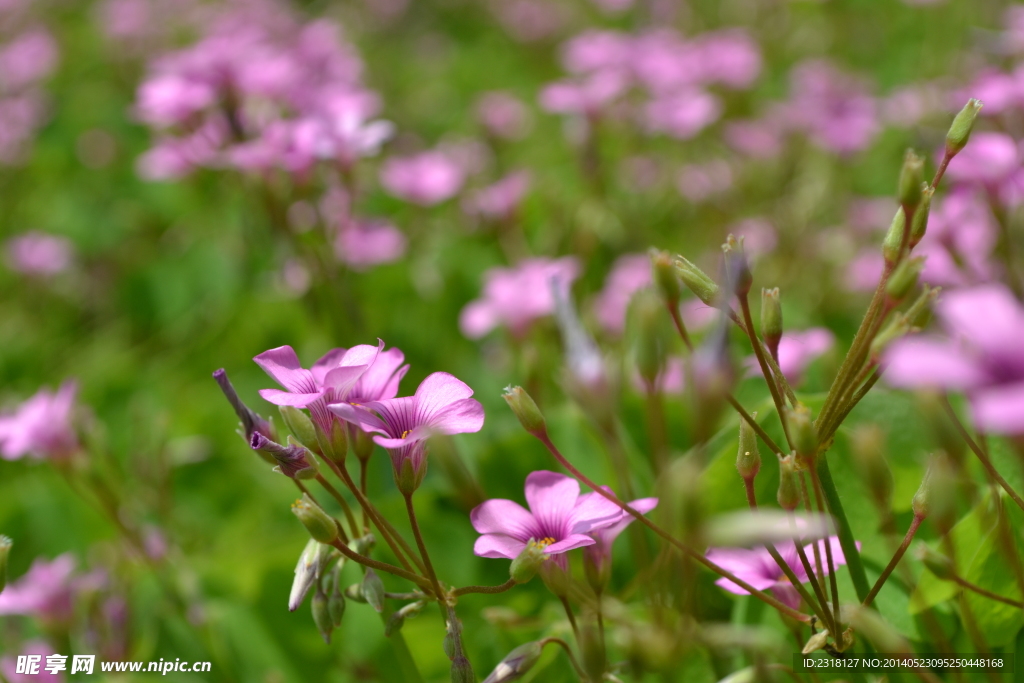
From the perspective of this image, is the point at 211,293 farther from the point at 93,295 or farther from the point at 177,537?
the point at 177,537

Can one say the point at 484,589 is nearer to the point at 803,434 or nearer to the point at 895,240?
the point at 803,434

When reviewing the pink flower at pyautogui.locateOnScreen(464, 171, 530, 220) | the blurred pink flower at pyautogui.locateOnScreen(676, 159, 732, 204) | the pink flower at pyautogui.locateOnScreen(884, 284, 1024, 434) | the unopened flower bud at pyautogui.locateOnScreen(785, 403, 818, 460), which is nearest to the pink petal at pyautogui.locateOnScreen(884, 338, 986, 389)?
the pink flower at pyautogui.locateOnScreen(884, 284, 1024, 434)

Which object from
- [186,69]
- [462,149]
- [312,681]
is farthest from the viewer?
[462,149]

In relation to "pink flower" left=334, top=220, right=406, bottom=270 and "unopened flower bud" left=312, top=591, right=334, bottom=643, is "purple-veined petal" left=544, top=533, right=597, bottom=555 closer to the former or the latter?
"unopened flower bud" left=312, top=591, right=334, bottom=643

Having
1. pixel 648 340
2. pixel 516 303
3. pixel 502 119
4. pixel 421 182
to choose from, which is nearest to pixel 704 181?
pixel 502 119

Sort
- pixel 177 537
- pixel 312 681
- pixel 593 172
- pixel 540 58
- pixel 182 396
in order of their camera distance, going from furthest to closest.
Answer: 1. pixel 540 58
2. pixel 593 172
3. pixel 182 396
4. pixel 177 537
5. pixel 312 681

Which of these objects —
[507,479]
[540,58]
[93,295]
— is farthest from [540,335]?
[540,58]

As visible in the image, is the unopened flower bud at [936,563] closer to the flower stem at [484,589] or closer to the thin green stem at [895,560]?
the thin green stem at [895,560]
